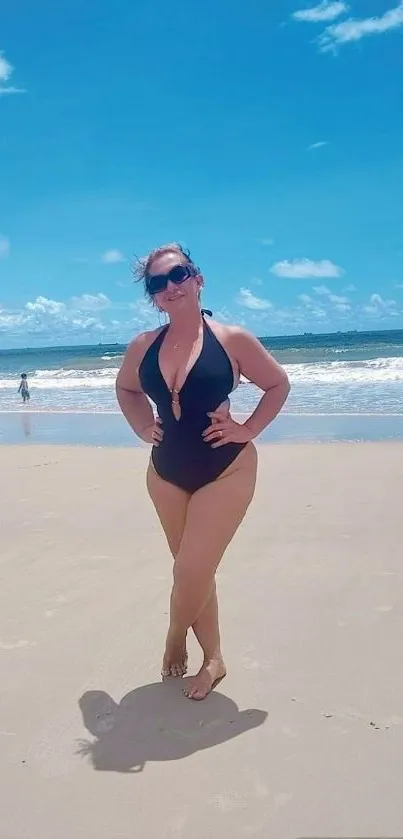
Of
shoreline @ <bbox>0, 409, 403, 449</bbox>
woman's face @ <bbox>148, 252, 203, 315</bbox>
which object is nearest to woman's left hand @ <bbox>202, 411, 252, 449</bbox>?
woman's face @ <bbox>148, 252, 203, 315</bbox>

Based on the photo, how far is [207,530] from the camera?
3240mm

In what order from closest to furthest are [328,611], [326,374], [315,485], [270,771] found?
[270,771] → [328,611] → [315,485] → [326,374]

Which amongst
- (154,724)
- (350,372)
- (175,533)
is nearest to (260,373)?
(175,533)

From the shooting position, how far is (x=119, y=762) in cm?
295

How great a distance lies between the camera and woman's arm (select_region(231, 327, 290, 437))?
3242 mm

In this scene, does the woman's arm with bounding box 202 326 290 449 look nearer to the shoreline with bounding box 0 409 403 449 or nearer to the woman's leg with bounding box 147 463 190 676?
the woman's leg with bounding box 147 463 190 676

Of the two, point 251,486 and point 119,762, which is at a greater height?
point 251,486

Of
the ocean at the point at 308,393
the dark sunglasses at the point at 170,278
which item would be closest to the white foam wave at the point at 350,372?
the ocean at the point at 308,393

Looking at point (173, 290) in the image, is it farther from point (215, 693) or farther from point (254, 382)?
point (215, 693)

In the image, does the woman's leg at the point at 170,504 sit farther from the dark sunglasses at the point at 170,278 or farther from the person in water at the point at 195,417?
the dark sunglasses at the point at 170,278

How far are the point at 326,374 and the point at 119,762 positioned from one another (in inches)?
1177

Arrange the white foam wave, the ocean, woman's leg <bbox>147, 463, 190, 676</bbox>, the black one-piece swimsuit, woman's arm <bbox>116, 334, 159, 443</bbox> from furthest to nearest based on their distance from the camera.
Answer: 1. the white foam wave
2. the ocean
3. woman's arm <bbox>116, 334, 159, 443</bbox>
4. woman's leg <bbox>147, 463, 190, 676</bbox>
5. the black one-piece swimsuit

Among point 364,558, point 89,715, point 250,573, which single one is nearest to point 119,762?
point 89,715

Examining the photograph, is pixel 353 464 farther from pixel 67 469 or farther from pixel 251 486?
pixel 251 486
